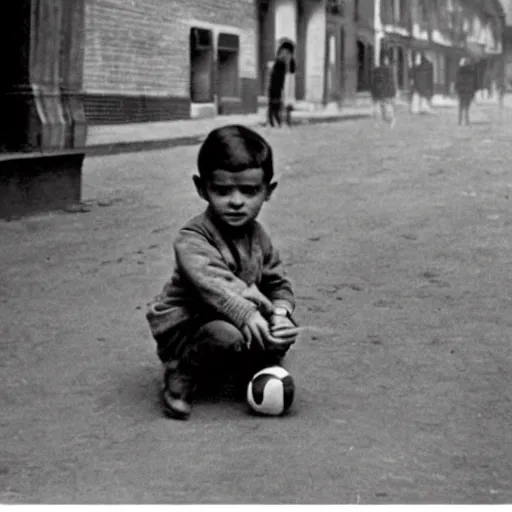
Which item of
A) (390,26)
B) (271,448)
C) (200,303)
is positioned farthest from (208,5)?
(271,448)

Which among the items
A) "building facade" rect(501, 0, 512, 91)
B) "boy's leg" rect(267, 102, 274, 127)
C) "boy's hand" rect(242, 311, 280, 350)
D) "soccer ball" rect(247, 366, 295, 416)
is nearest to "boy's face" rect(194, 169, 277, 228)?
"boy's hand" rect(242, 311, 280, 350)

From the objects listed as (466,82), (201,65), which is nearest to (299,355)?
(201,65)

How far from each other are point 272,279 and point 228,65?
9.57 ft

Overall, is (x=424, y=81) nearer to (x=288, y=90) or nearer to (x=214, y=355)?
(x=288, y=90)

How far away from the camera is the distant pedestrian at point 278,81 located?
7.27 meters

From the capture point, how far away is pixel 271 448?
8.29 feet

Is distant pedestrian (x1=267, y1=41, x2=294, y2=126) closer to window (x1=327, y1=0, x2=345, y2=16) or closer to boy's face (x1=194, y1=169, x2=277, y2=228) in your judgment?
window (x1=327, y1=0, x2=345, y2=16)

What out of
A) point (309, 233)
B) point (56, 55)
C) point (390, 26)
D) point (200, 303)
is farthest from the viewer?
point (56, 55)

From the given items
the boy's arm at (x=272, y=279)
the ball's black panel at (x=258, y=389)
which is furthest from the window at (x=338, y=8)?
the ball's black panel at (x=258, y=389)

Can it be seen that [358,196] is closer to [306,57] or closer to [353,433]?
[306,57]

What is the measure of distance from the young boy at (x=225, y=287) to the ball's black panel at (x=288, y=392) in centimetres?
8

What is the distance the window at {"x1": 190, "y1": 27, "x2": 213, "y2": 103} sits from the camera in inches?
196
